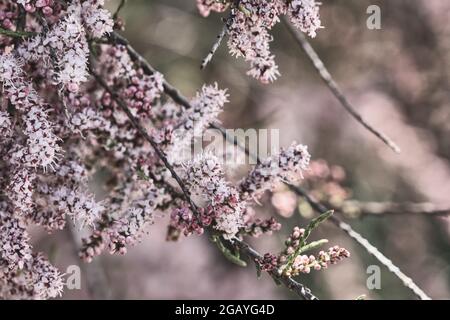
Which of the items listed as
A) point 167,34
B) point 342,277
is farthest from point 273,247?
point 167,34

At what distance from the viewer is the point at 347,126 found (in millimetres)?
6859

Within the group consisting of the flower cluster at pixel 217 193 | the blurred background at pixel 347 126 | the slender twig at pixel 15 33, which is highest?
the blurred background at pixel 347 126

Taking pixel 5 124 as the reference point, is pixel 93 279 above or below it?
above

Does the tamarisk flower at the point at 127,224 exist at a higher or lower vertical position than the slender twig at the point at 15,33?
lower

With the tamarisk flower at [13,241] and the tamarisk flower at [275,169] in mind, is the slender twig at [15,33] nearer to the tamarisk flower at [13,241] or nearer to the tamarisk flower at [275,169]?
the tamarisk flower at [13,241]

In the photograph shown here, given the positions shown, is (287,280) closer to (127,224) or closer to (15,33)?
(127,224)

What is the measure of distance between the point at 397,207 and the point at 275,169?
46.3 inches

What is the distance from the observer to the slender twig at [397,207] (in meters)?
2.72

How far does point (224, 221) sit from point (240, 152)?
25.9 inches

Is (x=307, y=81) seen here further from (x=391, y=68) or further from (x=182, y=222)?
(x=182, y=222)

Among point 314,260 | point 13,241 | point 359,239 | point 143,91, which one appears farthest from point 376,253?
point 13,241

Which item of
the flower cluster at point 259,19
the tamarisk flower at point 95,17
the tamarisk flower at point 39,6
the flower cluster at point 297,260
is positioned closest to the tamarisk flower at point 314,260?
the flower cluster at point 297,260

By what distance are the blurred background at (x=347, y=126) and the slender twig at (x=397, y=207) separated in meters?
2.23

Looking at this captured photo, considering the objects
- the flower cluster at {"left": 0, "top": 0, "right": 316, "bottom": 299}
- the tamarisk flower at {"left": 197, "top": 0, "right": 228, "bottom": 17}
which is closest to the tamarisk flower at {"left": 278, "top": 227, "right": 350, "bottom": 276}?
the flower cluster at {"left": 0, "top": 0, "right": 316, "bottom": 299}
